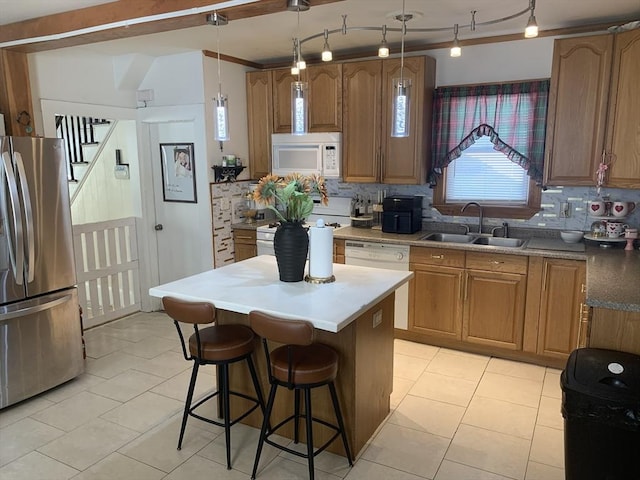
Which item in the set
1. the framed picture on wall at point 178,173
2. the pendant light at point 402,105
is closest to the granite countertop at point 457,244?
the framed picture on wall at point 178,173

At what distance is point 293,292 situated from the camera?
256 centimetres

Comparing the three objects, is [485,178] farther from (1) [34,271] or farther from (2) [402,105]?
(1) [34,271]

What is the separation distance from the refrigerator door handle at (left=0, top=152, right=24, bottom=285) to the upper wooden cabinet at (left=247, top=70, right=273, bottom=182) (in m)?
2.37

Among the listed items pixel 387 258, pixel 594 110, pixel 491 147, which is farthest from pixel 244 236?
pixel 594 110

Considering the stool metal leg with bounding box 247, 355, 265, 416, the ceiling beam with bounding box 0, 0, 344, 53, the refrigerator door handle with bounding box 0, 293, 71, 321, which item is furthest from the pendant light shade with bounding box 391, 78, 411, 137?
the refrigerator door handle with bounding box 0, 293, 71, 321

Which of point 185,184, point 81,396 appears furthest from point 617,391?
point 185,184

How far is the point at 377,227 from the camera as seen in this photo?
4.59 meters

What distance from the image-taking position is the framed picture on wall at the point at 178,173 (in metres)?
4.70

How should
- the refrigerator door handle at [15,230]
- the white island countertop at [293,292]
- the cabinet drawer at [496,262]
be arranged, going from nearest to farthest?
1. the white island countertop at [293,292]
2. the refrigerator door handle at [15,230]
3. the cabinet drawer at [496,262]

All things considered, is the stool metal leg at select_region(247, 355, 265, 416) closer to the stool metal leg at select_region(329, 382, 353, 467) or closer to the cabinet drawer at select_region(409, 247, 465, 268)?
the stool metal leg at select_region(329, 382, 353, 467)

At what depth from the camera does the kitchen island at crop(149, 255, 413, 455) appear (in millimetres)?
2340

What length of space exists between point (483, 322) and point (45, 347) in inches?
128

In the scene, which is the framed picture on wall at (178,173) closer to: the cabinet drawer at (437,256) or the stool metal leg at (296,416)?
the cabinet drawer at (437,256)

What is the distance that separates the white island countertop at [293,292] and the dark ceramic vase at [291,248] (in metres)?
0.07
